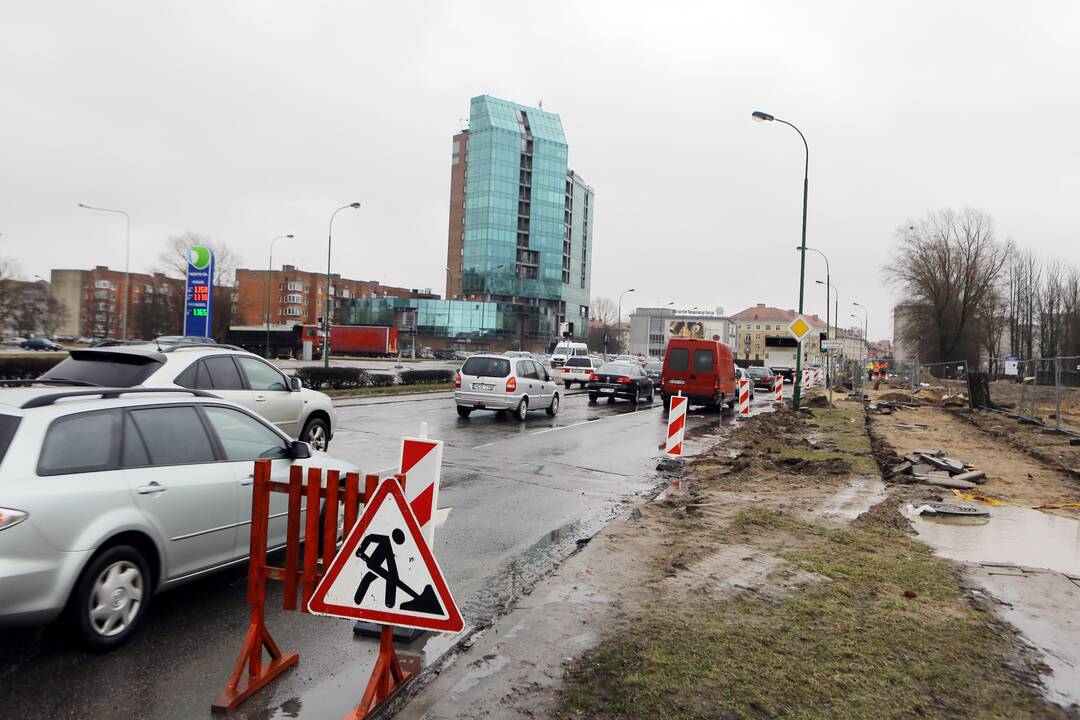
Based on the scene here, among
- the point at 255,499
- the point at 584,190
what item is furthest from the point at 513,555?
the point at 584,190

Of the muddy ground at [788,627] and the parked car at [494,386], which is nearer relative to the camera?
the muddy ground at [788,627]

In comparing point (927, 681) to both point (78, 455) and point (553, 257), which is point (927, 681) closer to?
point (78, 455)

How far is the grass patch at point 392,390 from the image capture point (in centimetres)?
2512

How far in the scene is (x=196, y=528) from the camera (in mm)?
4711

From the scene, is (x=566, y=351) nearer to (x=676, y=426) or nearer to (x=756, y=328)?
(x=676, y=426)

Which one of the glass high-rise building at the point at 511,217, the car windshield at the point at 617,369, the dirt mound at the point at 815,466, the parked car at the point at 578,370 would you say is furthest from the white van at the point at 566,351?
the glass high-rise building at the point at 511,217

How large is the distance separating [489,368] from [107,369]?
38.3ft

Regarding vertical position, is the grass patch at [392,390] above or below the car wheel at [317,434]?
below

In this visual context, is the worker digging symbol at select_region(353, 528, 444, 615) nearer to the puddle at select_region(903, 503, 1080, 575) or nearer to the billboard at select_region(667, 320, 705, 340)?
the puddle at select_region(903, 503, 1080, 575)

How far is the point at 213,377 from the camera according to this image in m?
9.66

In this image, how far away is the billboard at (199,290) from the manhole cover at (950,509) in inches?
875

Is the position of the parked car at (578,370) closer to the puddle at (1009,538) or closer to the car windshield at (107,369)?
the puddle at (1009,538)

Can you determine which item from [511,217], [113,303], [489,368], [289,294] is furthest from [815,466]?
[289,294]

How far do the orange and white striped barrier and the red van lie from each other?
11.3 metres
